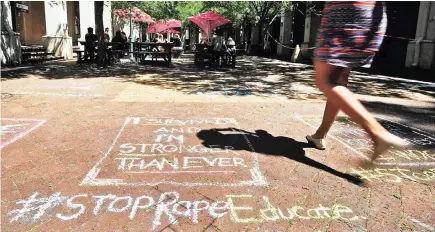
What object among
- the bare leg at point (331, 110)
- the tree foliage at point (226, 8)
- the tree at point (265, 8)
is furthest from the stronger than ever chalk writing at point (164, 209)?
the tree at point (265, 8)

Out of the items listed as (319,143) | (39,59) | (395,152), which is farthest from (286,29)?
(319,143)

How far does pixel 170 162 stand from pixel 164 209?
944 mm

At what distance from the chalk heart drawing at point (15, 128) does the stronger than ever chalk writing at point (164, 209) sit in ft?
5.66

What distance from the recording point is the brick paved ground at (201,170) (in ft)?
7.49

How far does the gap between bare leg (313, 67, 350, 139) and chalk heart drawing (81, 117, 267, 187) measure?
2.59 feet

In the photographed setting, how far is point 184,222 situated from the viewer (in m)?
2.22

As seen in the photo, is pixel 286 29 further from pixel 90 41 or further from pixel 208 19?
pixel 90 41

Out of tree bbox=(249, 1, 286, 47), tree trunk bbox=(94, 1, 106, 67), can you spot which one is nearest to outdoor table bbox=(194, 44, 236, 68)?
tree trunk bbox=(94, 1, 106, 67)

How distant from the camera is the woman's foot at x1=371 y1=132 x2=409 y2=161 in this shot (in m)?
2.46

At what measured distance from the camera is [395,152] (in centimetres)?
374

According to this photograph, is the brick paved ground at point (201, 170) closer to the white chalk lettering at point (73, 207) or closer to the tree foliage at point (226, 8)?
the white chalk lettering at point (73, 207)

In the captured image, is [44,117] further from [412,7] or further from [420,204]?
[412,7]

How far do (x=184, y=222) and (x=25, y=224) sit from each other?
3.32ft

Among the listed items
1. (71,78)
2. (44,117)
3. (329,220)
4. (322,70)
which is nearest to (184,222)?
(329,220)
